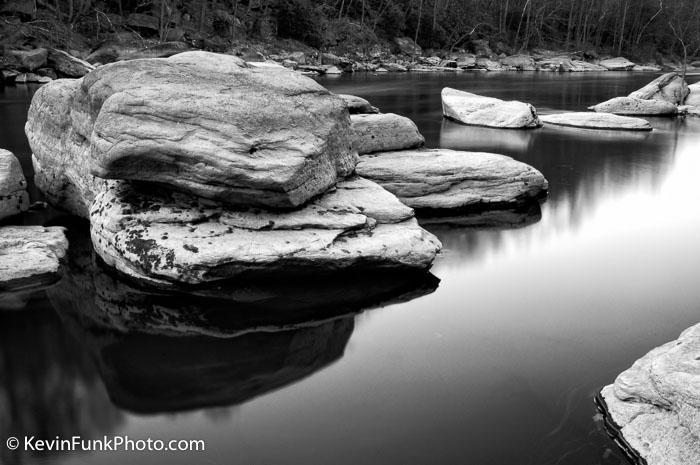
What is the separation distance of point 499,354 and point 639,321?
2148mm

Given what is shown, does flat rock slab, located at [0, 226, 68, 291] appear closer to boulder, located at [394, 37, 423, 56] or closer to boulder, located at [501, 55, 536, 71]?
boulder, located at [394, 37, 423, 56]

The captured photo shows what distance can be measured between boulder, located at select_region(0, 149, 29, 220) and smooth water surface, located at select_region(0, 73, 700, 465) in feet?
2.29

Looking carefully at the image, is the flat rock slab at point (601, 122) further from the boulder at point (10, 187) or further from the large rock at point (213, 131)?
the boulder at point (10, 187)

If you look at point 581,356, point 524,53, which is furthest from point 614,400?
point 524,53

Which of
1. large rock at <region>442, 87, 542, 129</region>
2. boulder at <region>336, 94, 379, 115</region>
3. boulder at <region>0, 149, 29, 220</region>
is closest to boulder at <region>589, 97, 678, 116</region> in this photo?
large rock at <region>442, 87, 542, 129</region>

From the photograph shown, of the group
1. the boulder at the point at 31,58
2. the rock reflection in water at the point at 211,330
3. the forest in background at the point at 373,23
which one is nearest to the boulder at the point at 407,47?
the forest in background at the point at 373,23

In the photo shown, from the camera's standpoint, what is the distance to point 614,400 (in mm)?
5742

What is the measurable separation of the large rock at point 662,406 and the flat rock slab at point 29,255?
6.98 metres

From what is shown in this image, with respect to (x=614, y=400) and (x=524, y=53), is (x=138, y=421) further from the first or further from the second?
(x=524, y=53)

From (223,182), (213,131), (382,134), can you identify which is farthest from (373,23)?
(223,182)

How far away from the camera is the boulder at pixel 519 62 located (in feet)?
221

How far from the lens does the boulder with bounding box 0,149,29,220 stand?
33.4ft

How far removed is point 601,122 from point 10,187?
2107cm

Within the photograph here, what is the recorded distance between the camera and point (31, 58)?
33469 mm
